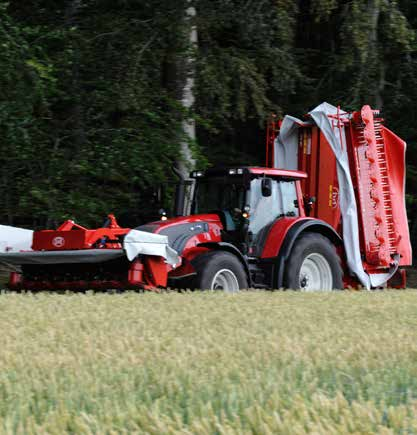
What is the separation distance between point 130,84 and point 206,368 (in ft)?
38.8

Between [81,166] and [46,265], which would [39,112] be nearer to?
[81,166]

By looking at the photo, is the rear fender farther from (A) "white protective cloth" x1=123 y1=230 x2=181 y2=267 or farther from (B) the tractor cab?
(A) "white protective cloth" x1=123 y1=230 x2=181 y2=267

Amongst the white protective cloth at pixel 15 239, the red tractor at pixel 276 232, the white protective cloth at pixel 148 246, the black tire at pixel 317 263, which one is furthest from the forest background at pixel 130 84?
the white protective cloth at pixel 148 246

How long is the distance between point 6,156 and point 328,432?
13400 millimetres

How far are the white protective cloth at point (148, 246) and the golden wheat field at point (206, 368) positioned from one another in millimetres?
2695

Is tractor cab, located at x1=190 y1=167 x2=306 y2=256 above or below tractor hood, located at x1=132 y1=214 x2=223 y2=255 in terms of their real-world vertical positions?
above

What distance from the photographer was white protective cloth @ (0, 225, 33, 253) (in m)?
12.6

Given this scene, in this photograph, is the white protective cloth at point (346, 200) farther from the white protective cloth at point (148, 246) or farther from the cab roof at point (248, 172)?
the white protective cloth at point (148, 246)

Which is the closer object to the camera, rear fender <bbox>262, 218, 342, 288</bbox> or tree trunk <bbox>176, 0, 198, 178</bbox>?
rear fender <bbox>262, 218, 342, 288</bbox>

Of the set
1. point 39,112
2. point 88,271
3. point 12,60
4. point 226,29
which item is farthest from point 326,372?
point 226,29

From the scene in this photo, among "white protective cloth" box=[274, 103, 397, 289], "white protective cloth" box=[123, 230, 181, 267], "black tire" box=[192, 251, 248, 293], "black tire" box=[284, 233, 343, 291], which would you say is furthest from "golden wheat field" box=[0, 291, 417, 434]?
"white protective cloth" box=[274, 103, 397, 289]

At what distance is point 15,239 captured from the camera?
500 inches

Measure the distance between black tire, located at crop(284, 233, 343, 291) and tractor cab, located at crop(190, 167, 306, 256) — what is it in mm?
524

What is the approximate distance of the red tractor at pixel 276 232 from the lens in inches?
454
